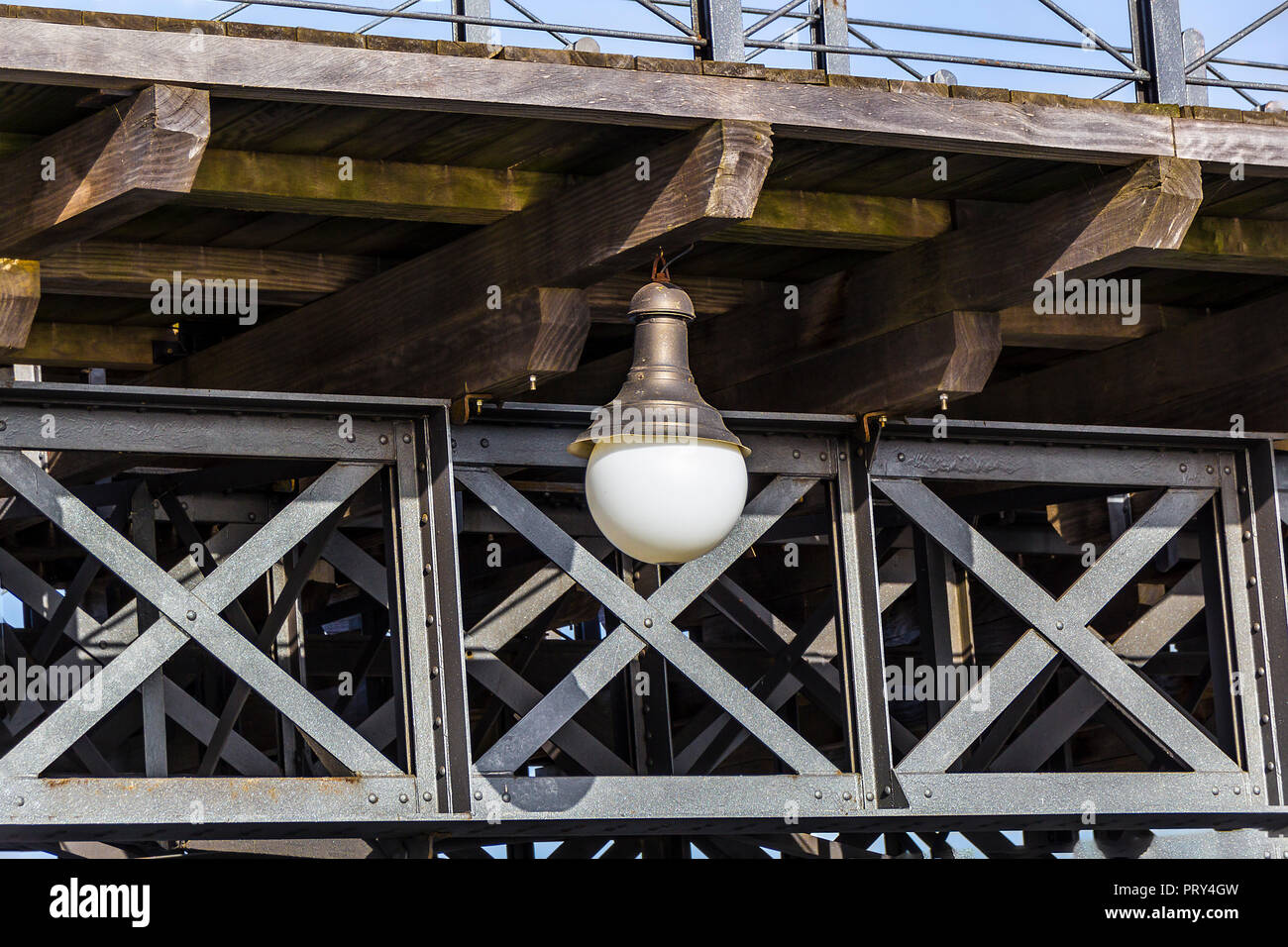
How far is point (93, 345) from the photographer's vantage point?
26.1 ft

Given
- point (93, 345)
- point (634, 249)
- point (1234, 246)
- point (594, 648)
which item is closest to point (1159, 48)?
point (1234, 246)

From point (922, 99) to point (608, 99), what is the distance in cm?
100

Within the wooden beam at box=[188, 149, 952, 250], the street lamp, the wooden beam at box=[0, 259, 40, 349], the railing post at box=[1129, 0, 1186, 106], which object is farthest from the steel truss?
the railing post at box=[1129, 0, 1186, 106]

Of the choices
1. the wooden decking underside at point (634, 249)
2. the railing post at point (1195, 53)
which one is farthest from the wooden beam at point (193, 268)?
the railing post at point (1195, 53)

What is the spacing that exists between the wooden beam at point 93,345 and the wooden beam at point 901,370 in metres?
2.45

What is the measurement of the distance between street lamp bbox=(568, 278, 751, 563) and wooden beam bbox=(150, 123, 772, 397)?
0.54m

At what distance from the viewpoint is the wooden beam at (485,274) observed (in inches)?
233

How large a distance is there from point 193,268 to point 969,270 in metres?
2.62

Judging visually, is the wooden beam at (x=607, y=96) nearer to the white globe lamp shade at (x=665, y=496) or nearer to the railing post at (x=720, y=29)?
the railing post at (x=720, y=29)

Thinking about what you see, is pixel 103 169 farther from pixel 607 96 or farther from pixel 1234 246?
pixel 1234 246

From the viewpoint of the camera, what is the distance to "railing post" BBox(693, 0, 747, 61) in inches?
245

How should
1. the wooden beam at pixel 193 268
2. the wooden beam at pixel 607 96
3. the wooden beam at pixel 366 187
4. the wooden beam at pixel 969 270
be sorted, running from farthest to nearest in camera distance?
the wooden beam at pixel 193 268, the wooden beam at pixel 969 270, the wooden beam at pixel 366 187, the wooden beam at pixel 607 96

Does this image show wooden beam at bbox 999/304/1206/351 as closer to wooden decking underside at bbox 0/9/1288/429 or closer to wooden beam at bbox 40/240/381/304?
wooden decking underside at bbox 0/9/1288/429
